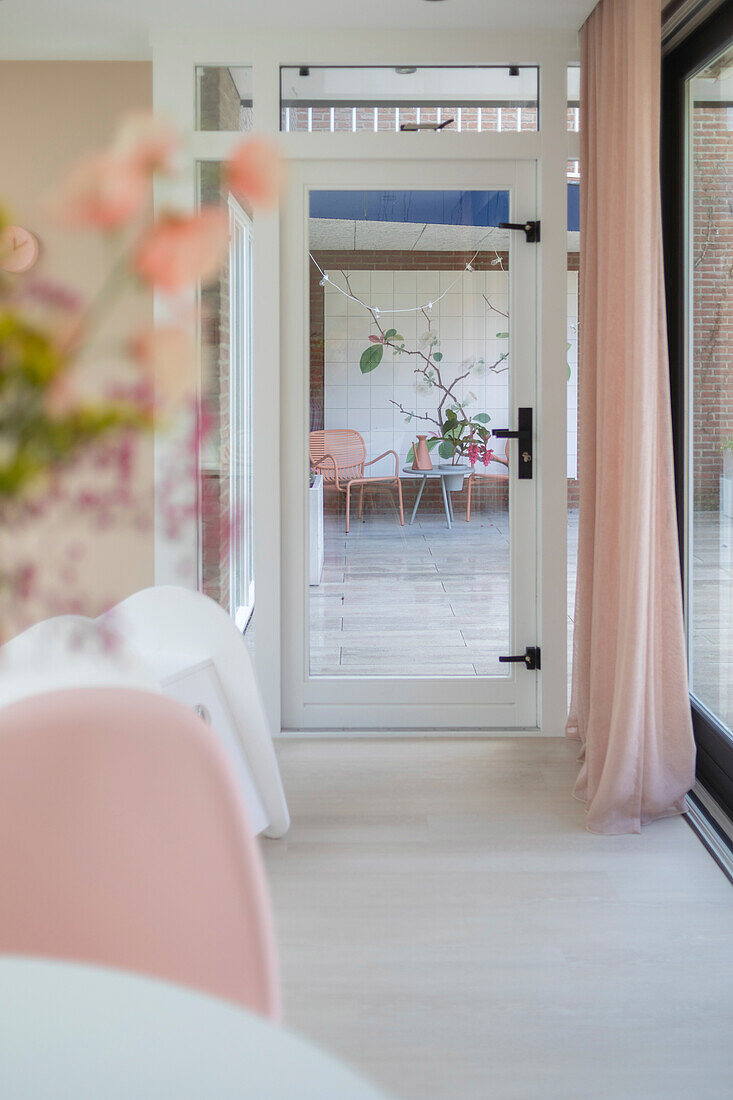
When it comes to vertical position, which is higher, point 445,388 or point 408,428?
point 445,388

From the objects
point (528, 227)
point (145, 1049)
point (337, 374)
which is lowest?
point (145, 1049)

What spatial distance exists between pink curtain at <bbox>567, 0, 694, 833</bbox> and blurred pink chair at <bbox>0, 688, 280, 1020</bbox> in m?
1.86

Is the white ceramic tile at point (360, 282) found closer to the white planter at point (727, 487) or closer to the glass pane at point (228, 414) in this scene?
the glass pane at point (228, 414)

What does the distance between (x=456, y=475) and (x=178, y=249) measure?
3432 millimetres

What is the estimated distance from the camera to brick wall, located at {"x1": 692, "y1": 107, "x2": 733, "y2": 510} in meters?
3.01

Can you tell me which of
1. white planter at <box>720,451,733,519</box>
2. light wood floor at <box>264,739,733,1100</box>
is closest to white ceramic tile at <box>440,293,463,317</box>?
white planter at <box>720,451,733,519</box>

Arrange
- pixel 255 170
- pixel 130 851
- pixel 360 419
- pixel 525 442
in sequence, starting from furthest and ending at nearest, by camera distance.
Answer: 1. pixel 360 419
2. pixel 525 442
3. pixel 130 851
4. pixel 255 170

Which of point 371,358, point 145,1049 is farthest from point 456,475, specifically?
point 145,1049

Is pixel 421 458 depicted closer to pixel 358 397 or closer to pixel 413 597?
pixel 358 397

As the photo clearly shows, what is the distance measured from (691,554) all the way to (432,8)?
2.03 meters

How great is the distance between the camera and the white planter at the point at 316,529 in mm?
3801

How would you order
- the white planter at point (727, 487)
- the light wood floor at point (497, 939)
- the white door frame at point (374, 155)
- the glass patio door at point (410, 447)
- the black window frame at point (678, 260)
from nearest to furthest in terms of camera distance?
1. the light wood floor at point (497, 939)
2. the white planter at point (727, 487)
3. the black window frame at point (678, 260)
4. the white door frame at point (374, 155)
5. the glass patio door at point (410, 447)

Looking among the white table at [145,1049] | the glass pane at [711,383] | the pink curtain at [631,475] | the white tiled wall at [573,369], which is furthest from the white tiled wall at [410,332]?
the white table at [145,1049]

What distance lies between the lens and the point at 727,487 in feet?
9.96
